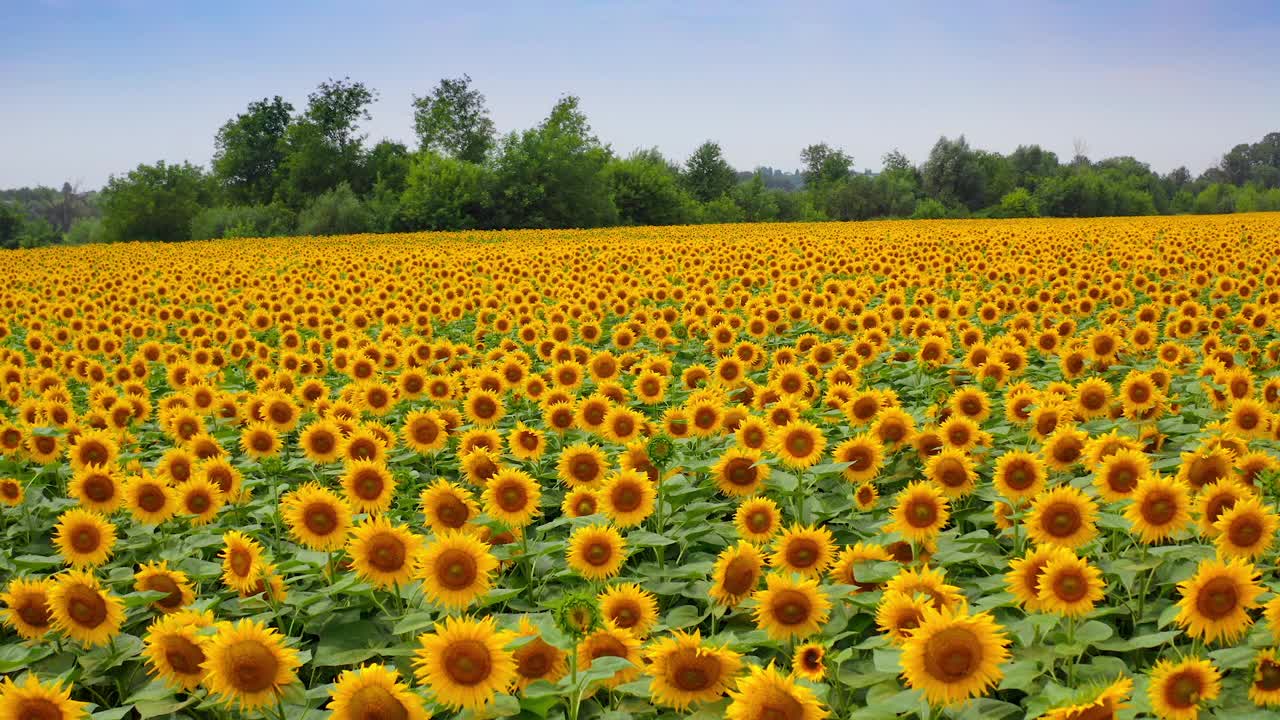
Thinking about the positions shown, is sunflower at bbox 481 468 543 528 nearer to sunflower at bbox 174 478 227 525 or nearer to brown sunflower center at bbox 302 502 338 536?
brown sunflower center at bbox 302 502 338 536

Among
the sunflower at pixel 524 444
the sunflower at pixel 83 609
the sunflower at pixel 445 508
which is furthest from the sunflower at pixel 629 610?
the sunflower at pixel 524 444

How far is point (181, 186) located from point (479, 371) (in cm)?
6643

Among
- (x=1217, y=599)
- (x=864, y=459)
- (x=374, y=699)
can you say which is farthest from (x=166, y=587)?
(x=1217, y=599)

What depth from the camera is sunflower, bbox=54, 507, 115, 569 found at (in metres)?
4.54

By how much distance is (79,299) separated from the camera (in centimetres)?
1516

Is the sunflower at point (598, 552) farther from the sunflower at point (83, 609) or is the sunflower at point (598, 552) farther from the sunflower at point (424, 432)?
the sunflower at point (424, 432)

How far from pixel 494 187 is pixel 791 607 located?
53.7 m

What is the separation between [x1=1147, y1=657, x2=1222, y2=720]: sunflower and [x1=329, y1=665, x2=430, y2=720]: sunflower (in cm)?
219

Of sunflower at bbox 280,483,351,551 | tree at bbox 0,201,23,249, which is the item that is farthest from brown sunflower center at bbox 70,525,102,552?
tree at bbox 0,201,23,249

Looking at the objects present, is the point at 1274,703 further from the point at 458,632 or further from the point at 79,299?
the point at 79,299

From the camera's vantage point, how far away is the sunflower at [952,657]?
279 centimetres

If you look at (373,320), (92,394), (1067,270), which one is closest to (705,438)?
(92,394)

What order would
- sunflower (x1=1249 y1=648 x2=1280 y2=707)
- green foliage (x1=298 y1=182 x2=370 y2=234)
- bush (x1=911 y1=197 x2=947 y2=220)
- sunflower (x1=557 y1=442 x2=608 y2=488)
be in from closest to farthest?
sunflower (x1=1249 y1=648 x2=1280 y2=707) → sunflower (x1=557 y1=442 x2=608 y2=488) → green foliage (x1=298 y1=182 x2=370 y2=234) → bush (x1=911 y1=197 x2=947 y2=220)

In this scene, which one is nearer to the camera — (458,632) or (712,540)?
(458,632)
